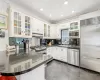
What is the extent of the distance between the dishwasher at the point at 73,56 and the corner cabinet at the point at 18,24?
6.98 feet

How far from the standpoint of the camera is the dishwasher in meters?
3.60

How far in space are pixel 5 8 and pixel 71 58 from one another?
3.35 metres

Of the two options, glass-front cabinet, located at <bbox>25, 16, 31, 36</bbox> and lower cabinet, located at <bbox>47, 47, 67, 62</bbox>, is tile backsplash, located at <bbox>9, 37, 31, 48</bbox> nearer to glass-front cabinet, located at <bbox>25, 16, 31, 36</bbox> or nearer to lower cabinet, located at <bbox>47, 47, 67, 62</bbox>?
glass-front cabinet, located at <bbox>25, 16, 31, 36</bbox>

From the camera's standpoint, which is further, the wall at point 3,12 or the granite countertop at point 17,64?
the wall at point 3,12

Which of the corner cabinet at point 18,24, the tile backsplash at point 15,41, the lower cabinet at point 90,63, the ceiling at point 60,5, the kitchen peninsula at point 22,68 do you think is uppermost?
the ceiling at point 60,5

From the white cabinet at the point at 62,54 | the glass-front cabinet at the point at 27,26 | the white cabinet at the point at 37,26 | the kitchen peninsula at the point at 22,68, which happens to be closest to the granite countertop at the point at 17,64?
the kitchen peninsula at the point at 22,68

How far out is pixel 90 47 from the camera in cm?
309

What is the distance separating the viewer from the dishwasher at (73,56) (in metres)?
3.60

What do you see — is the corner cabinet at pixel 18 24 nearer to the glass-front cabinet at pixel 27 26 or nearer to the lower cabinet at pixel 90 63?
the glass-front cabinet at pixel 27 26

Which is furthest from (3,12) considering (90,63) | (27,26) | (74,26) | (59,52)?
(90,63)

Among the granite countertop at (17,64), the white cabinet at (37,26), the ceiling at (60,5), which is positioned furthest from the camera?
the white cabinet at (37,26)

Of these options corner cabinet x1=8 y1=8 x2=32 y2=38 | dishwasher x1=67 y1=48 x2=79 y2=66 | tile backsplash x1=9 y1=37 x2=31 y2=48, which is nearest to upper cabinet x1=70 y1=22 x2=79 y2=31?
dishwasher x1=67 y1=48 x2=79 y2=66

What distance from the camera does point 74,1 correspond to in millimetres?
2686

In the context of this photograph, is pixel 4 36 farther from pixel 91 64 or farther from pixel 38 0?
pixel 91 64
